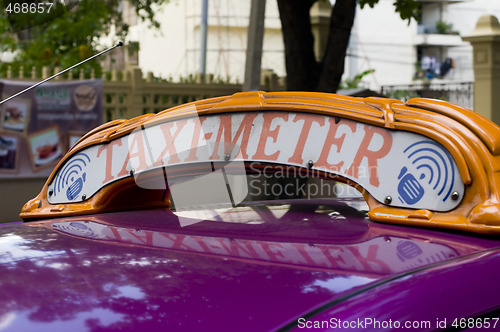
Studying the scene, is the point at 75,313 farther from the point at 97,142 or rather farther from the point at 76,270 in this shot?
the point at 97,142

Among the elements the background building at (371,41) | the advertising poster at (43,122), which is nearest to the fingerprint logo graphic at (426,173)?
the advertising poster at (43,122)

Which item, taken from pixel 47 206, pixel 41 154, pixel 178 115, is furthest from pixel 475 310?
pixel 41 154

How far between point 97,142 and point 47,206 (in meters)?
0.26

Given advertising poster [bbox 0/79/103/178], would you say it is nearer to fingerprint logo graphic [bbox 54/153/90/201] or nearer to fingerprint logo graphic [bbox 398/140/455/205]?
fingerprint logo graphic [bbox 54/153/90/201]

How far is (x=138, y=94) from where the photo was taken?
31.3 ft

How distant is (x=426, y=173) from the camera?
1.75m

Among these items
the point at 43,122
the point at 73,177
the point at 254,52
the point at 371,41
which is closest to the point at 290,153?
the point at 73,177

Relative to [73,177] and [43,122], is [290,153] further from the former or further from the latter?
[43,122]

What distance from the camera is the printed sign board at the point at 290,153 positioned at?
1758mm

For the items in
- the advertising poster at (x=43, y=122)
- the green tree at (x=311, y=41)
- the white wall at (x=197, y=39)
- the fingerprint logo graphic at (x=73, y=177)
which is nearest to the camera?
the fingerprint logo graphic at (x=73, y=177)

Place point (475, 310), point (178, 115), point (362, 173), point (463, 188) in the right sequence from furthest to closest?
point (178, 115)
point (362, 173)
point (463, 188)
point (475, 310)

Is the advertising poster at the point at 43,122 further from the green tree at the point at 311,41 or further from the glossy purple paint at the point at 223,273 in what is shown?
the glossy purple paint at the point at 223,273

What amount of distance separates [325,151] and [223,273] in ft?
2.53

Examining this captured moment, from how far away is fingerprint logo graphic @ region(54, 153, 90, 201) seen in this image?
2.28 metres
